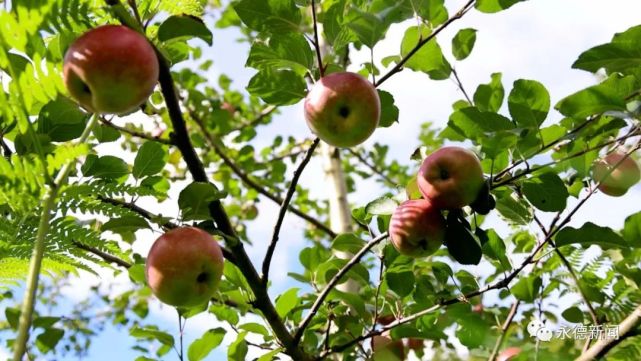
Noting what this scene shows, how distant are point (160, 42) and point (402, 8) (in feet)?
1.60

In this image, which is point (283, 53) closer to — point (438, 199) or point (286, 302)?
point (438, 199)

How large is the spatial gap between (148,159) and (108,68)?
429mm

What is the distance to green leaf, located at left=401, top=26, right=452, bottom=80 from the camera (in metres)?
1.33

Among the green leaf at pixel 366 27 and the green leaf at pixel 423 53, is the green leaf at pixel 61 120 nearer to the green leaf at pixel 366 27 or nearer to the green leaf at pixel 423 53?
the green leaf at pixel 366 27

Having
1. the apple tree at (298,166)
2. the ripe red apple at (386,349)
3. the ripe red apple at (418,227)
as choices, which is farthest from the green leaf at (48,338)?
the ripe red apple at (418,227)

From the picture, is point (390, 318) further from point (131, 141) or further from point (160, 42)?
point (131, 141)

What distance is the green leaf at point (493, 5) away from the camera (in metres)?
1.21

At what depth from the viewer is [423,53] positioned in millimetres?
1356

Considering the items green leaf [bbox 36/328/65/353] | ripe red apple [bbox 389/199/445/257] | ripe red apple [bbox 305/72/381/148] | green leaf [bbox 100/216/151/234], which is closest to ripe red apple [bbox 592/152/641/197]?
ripe red apple [bbox 389/199/445/257]

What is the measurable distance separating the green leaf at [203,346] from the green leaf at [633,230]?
1087mm

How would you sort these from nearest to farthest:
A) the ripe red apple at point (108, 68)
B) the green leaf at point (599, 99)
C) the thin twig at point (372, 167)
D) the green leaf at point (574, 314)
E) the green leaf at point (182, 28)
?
the ripe red apple at point (108, 68) < the green leaf at point (182, 28) < the green leaf at point (599, 99) < the green leaf at point (574, 314) < the thin twig at point (372, 167)

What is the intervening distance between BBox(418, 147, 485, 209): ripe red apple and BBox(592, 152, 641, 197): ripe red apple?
483 millimetres

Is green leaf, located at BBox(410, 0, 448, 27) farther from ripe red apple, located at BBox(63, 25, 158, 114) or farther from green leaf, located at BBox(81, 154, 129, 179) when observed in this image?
green leaf, located at BBox(81, 154, 129, 179)

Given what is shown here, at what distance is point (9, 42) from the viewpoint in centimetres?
75
